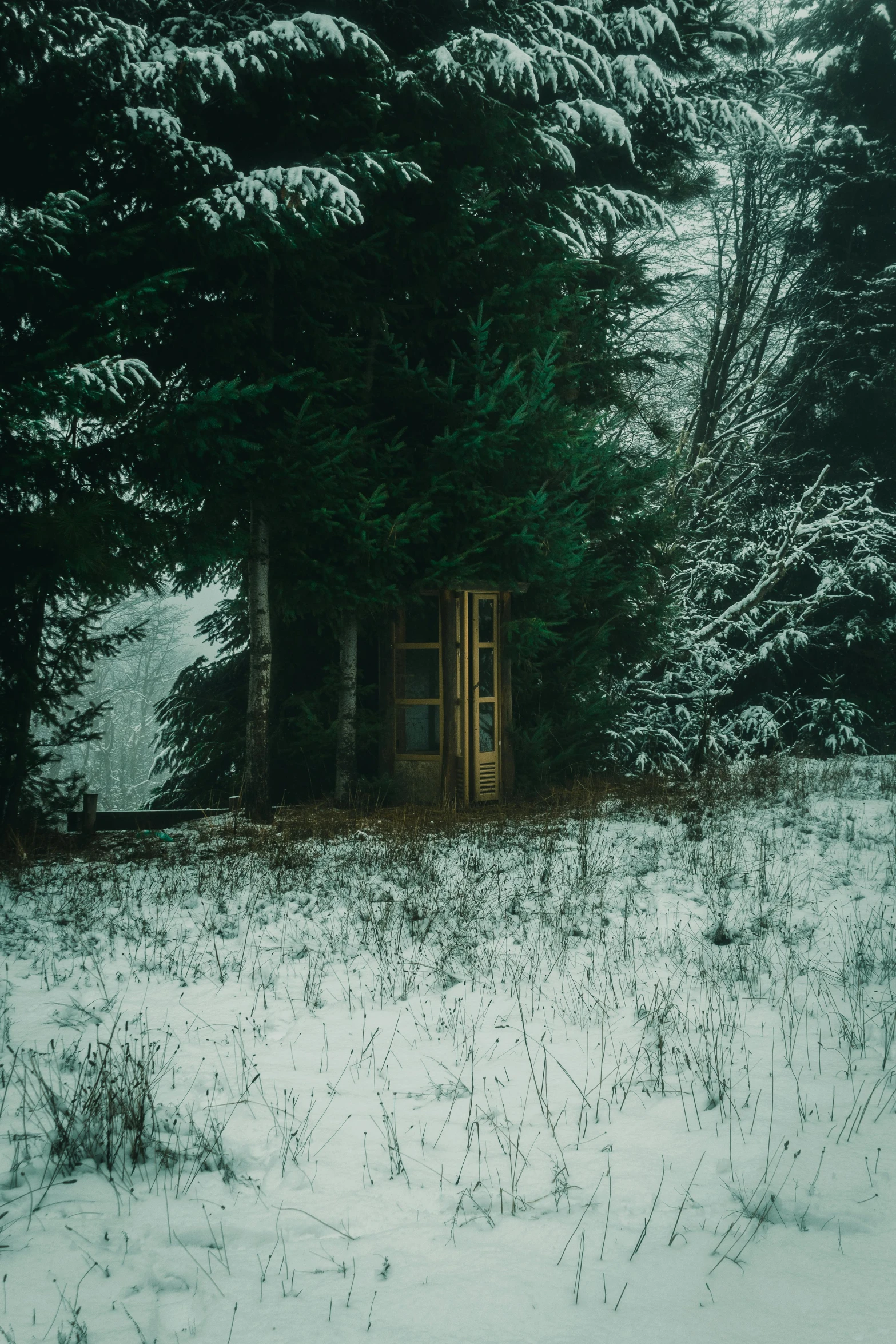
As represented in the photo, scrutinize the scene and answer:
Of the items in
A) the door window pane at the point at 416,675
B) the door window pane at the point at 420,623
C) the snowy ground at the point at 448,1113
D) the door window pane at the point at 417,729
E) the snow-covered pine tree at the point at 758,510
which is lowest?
the snowy ground at the point at 448,1113

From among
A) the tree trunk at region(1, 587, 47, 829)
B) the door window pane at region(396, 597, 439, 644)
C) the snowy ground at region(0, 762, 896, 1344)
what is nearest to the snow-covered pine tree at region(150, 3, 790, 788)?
the door window pane at region(396, 597, 439, 644)

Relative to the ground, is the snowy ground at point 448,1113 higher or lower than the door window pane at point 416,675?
lower

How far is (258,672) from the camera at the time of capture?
1083 centimetres

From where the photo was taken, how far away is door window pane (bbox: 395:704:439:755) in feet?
41.9

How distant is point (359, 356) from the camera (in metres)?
11.0

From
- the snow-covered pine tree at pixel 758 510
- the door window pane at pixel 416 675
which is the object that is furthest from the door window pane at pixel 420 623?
the snow-covered pine tree at pixel 758 510

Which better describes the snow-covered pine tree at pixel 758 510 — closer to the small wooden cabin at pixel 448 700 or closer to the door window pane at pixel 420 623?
the small wooden cabin at pixel 448 700

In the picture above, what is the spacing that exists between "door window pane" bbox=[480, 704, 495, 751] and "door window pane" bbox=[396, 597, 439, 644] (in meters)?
1.07

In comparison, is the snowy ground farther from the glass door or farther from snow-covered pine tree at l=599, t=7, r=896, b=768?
snow-covered pine tree at l=599, t=7, r=896, b=768

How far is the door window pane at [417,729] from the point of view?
12.8 meters

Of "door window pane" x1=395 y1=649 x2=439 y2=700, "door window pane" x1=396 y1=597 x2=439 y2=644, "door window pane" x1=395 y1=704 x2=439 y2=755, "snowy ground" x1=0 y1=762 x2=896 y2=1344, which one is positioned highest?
"door window pane" x1=396 y1=597 x2=439 y2=644

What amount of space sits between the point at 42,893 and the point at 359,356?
254 inches

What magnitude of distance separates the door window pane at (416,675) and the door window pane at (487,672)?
55cm

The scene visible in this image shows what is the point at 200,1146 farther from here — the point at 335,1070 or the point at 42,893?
the point at 42,893
